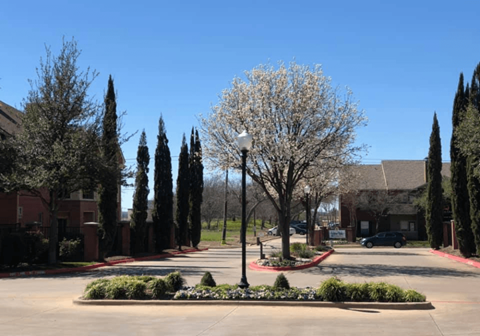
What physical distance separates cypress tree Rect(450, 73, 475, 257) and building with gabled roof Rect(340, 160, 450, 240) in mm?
29817

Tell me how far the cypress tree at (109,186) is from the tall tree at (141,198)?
4372mm

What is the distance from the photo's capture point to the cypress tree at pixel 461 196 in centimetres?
2708

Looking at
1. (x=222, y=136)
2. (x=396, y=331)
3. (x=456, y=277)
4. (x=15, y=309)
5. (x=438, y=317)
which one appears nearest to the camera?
(x=396, y=331)

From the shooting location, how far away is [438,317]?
34.2ft

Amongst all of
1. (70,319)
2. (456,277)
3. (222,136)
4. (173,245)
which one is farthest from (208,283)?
(173,245)

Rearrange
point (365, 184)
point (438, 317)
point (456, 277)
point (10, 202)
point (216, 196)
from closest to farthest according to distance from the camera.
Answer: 1. point (438, 317)
2. point (456, 277)
3. point (10, 202)
4. point (365, 184)
5. point (216, 196)

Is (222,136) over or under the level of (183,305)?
over

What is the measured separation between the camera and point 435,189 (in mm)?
37375

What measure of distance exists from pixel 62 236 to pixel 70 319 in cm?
1747

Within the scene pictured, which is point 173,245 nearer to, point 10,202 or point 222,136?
point 10,202

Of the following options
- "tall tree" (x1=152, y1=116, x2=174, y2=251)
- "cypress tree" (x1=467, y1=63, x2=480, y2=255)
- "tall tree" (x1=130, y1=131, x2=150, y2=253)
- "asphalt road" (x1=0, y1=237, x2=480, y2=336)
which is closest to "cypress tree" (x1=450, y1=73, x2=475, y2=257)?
"cypress tree" (x1=467, y1=63, x2=480, y2=255)

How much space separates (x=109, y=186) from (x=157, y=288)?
13.6m

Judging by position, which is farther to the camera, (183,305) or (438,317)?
(183,305)

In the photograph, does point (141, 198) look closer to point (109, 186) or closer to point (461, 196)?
point (109, 186)
